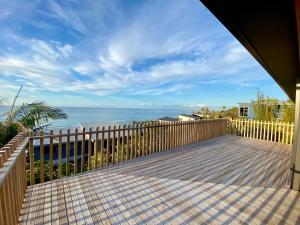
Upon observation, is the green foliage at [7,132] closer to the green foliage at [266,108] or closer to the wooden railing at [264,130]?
the wooden railing at [264,130]

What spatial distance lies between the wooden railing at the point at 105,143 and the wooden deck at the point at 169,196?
0.37 metres

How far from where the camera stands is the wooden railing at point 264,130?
25.5 feet

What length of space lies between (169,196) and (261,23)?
2.64 meters

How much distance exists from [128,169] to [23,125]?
286 centimetres

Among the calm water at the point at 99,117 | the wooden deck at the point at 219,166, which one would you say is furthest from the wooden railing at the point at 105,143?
the calm water at the point at 99,117

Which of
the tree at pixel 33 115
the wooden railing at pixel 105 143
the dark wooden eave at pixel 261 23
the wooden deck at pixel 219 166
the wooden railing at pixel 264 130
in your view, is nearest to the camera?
the dark wooden eave at pixel 261 23

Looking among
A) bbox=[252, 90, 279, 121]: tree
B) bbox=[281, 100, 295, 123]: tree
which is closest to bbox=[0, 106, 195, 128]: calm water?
bbox=[252, 90, 279, 121]: tree

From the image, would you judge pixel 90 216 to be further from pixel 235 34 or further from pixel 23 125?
pixel 23 125

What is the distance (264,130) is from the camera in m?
8.38

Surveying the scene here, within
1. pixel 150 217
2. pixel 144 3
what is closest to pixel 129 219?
pixel 150 217

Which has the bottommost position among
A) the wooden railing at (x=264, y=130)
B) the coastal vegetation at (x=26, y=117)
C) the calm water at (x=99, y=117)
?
the calm water at (x=99, y=117)

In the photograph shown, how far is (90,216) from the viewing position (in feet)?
7.77

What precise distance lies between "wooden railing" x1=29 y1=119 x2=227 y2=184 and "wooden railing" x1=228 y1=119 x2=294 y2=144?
273 cm

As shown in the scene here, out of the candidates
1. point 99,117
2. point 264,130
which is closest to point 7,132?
point 264,130
